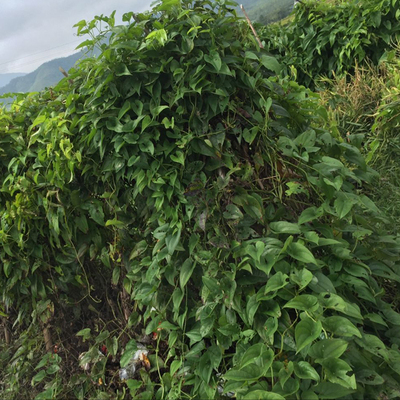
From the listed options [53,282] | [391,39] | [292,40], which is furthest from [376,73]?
[53,282]

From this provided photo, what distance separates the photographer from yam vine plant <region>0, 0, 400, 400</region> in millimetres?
1510

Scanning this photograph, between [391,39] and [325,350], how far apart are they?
4618 mm

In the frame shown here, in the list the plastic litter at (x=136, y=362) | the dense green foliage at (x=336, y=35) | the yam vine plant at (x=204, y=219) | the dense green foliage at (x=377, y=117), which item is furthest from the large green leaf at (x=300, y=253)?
the dense green foliage at (x=336, y=35)

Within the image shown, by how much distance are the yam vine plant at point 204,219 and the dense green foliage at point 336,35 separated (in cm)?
347

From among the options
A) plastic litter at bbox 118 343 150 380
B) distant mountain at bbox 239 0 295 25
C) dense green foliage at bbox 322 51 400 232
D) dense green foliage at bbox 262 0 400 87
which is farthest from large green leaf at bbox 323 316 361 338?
dense green foliage at bbox 262 0 400 87

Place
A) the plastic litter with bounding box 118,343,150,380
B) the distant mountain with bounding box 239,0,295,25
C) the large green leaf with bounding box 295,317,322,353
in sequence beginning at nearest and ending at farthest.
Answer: the large green leaf with bounding box 295,317,322,353
the plastic litter with bounding box 118,343,150,380
the distant mountain with bounding box 239,0,295,25

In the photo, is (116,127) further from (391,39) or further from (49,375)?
(391,39)

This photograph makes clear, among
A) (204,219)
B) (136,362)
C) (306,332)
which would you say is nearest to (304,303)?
(306,332)

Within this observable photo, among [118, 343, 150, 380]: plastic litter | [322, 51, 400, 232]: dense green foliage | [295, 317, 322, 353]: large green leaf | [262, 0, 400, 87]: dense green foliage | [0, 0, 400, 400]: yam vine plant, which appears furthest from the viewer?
[262, 0, 400, 87]: dense green foliage

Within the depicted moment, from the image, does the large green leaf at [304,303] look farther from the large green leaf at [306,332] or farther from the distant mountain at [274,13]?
the distant mountain at [274,13]

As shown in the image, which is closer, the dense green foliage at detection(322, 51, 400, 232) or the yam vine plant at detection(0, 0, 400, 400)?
the yam vine plant at detection(0, 0, 400, 400)

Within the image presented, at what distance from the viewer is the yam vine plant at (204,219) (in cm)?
151

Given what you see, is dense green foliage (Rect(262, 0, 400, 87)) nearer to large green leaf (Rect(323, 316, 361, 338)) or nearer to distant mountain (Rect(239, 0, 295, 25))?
distant mountain (Rect(239, 0, 295, 25))

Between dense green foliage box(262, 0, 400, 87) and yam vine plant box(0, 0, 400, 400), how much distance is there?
3.47 meters
